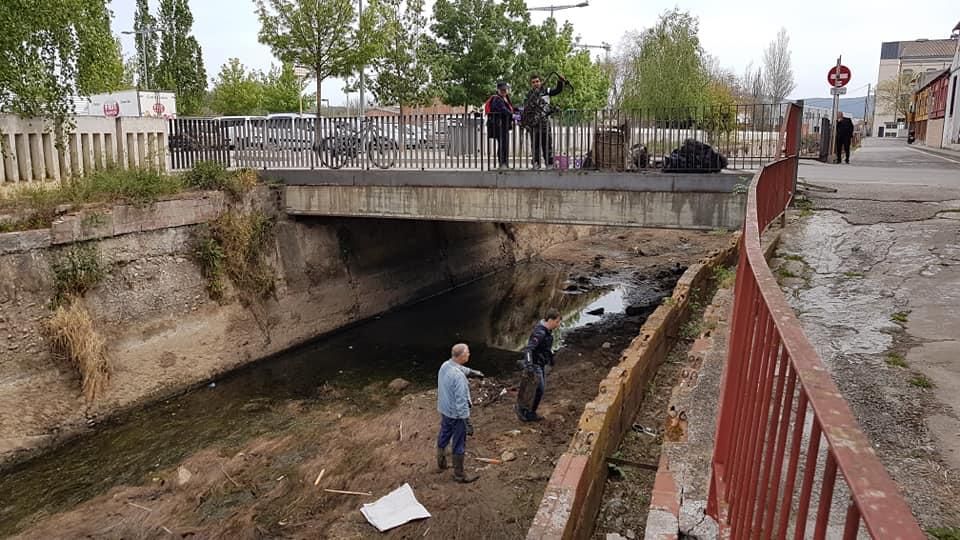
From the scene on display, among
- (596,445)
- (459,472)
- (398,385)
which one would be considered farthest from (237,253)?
(596,445)

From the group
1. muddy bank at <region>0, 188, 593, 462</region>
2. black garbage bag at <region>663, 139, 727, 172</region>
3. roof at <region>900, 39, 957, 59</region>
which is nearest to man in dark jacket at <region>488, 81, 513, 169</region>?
black garbage bag at <region>663, 139, 727, 172</region>

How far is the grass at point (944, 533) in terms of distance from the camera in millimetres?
3086

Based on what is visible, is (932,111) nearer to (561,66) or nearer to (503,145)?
(561,66)

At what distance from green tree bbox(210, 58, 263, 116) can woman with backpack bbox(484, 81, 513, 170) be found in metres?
31.0

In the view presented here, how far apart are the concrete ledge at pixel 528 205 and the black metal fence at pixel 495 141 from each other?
1.97ft

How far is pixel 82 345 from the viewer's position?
11.2 metres

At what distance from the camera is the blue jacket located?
28.2ft

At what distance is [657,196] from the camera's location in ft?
41.2

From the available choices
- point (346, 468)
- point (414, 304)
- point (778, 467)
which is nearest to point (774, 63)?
point (414, 304)

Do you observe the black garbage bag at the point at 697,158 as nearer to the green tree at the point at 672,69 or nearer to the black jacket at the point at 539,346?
the black jacket at the point at 539,346

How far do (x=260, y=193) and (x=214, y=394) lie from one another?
188 inches

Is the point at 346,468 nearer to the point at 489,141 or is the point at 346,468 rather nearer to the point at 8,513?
the point at 8,513

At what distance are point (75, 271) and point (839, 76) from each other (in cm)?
1861

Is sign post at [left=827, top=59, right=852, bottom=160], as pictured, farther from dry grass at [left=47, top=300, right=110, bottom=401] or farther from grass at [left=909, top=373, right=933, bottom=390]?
dry grass at [left=47, top=300, right=110, bottom=401]
